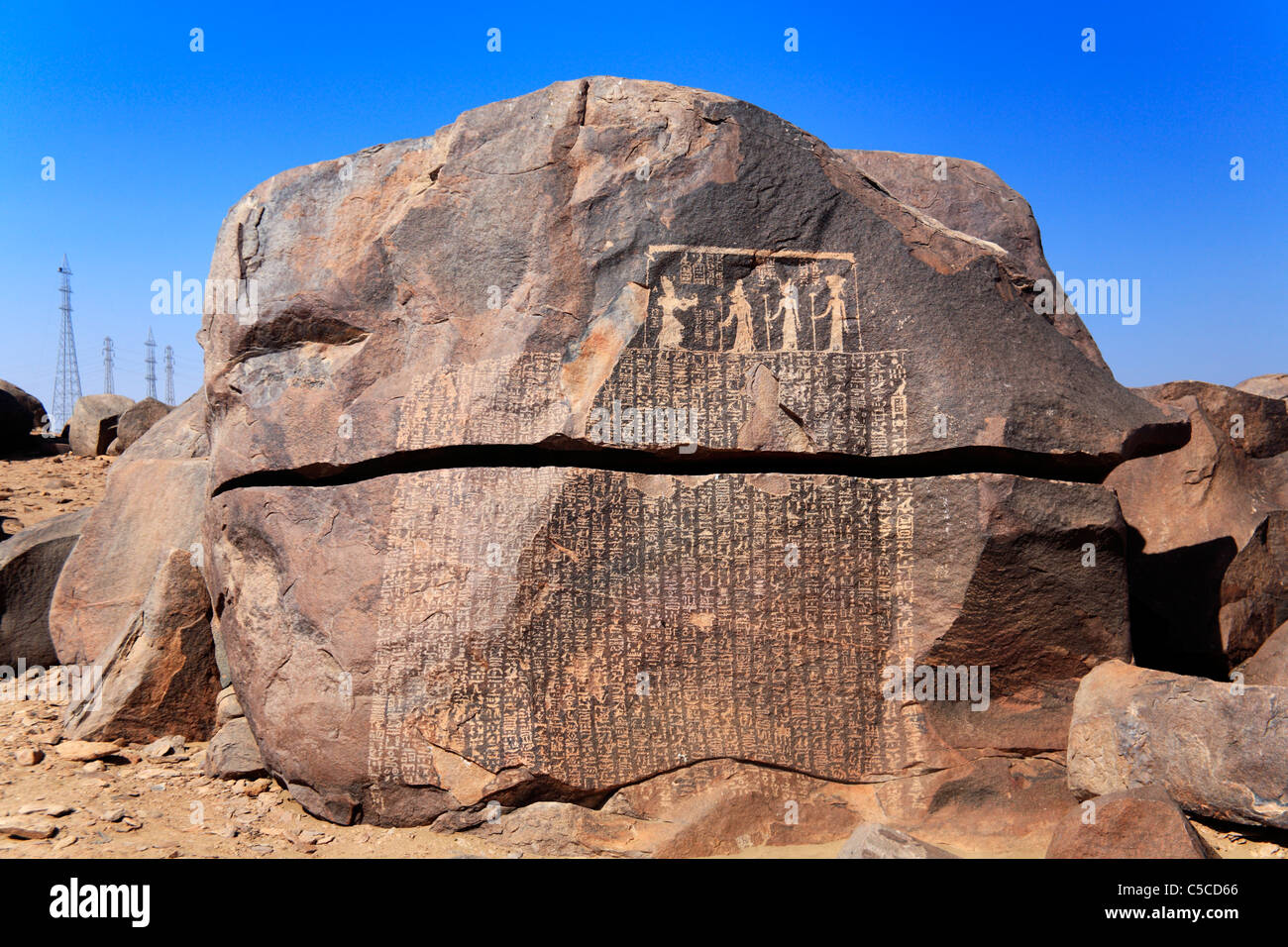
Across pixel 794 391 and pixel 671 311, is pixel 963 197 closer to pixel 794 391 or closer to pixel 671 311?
pixel 794 391

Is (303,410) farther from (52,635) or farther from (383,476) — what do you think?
(52,635)

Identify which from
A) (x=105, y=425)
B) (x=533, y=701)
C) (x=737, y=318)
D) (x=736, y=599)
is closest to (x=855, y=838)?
(x=736, y=599)

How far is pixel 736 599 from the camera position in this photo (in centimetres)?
417

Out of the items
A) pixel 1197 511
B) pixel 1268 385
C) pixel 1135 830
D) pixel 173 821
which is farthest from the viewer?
pixel 1268 385

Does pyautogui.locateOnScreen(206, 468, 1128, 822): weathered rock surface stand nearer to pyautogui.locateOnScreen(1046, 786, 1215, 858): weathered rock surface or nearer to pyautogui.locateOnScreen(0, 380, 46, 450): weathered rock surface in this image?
pyautogui.locateOnScreen(1046, 786, 1215, 858): weathered rock surface

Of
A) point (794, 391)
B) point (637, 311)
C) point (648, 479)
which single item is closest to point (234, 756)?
point (648, 479)

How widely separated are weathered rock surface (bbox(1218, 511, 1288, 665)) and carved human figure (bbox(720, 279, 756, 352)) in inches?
119

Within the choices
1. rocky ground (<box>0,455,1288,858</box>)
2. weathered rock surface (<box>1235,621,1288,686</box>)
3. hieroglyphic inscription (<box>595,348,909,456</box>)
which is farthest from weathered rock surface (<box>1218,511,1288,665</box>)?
hieroglyphic inscription (<box>595,348,909,456</box>)

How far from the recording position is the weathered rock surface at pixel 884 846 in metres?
3.38

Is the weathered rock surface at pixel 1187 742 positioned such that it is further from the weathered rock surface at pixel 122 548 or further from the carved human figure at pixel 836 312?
the weathered rock surface at pixel 122 548

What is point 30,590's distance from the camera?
6.11m

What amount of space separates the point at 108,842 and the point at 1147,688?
167 inches

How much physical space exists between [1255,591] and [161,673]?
5.83 meters

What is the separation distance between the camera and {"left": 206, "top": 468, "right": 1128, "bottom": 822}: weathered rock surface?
4.05 m
